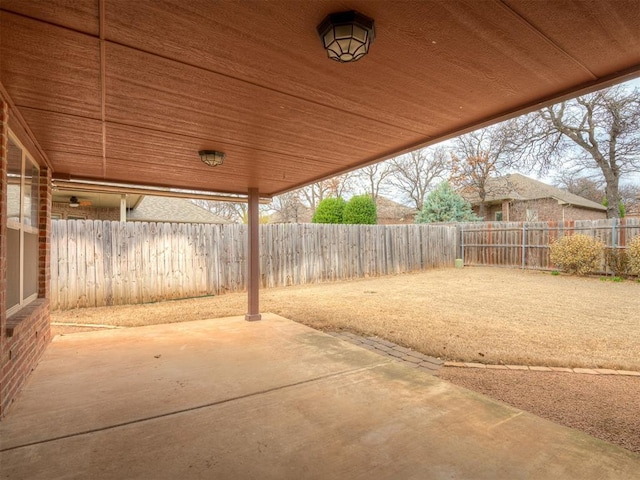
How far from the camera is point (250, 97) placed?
90.9 inches

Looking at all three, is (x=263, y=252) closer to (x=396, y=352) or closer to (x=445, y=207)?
(x=396, y=352)

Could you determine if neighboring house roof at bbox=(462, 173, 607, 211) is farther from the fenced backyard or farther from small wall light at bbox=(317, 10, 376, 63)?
small wall light at bbox=(317, 10, 376, 63)

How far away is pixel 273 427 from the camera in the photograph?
212cm

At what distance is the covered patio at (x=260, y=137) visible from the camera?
5.11 feet

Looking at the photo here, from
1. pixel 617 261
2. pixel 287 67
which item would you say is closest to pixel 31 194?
pixel 287 67

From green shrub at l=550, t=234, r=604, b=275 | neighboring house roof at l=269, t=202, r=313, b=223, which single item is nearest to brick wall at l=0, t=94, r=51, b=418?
green shrub at l=550, t=234, r=604, b=275

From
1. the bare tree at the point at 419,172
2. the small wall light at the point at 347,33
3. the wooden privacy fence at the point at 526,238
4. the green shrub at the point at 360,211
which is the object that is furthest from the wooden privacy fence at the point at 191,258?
the bare tree at the point at 419,172

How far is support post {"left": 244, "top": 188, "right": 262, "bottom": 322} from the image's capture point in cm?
514

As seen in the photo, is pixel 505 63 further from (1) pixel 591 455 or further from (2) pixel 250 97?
(1) pixel 591 455

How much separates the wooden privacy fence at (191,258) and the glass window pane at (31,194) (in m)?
2.88

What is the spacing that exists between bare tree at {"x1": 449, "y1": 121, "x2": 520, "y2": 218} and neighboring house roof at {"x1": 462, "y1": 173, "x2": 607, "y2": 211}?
6 cm

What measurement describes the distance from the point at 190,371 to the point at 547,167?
17259mm

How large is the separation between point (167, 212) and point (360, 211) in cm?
865

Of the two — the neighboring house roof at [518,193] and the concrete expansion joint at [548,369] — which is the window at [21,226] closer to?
the concrete expansion joint at [548,369]
